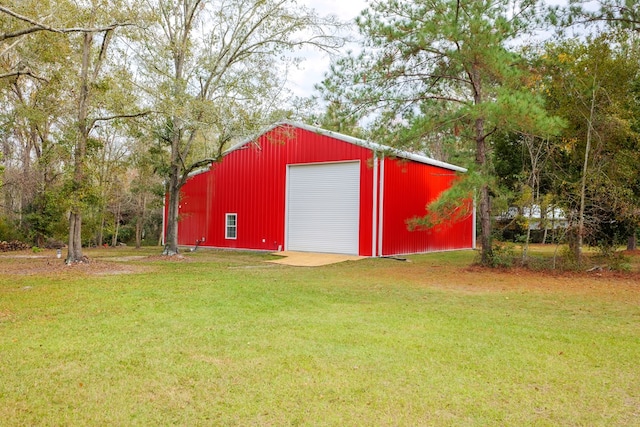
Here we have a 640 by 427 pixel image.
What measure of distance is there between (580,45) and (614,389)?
10.1 meters

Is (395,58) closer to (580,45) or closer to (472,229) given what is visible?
(580,45)

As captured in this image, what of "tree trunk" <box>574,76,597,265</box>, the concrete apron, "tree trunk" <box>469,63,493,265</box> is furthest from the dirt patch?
"tree trunk" <box>574,76,597,265</box>

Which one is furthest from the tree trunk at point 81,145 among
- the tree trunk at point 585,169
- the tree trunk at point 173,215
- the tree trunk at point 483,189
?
the tree trunk at point 585,169

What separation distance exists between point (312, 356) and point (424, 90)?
9.27m

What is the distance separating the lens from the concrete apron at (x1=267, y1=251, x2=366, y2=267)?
12791mm

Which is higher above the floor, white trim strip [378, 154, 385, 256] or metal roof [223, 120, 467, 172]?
metal roof [223, 120, 467, 172]

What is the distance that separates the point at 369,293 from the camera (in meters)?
7.68

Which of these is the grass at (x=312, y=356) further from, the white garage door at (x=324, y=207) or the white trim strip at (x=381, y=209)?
the white garage door at (x=324, y=207)

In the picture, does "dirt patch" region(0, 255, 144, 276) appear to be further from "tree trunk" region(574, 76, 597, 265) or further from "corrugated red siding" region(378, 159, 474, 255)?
"tree trunk" region(574, 76, 597, 265)

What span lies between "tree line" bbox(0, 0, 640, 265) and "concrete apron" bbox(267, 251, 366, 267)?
9.65ft

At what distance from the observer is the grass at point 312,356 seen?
3000 mm

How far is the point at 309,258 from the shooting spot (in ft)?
46.1

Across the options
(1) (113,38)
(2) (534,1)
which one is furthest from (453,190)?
(1) (113,38)

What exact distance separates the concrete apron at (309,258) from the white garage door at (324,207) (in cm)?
43
